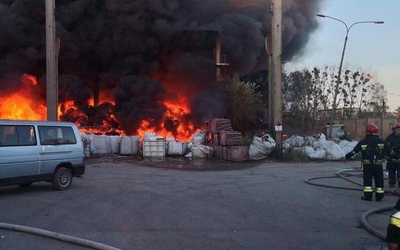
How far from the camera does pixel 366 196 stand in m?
9.59

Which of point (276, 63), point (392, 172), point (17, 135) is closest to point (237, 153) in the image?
point (276, 63)

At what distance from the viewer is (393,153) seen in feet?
35.9

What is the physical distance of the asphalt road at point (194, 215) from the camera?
241 inches

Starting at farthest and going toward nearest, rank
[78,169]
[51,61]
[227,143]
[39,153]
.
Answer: [51,61]
[227,143]
[78,169]
[39,153]

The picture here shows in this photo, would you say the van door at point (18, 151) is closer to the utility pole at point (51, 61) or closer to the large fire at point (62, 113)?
the utility pole at point (51, 61)

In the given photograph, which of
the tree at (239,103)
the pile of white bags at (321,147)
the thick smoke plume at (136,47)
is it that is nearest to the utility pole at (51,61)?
the thick smoke plume at (136,47)

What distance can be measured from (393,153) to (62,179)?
7952mm

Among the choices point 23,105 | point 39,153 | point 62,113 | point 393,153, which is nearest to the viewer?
point 39,153

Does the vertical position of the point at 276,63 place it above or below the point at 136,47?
below

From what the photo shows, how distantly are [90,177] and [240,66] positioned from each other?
72.9ft

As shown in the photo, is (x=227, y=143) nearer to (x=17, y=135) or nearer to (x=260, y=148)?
(x=260, y=148)

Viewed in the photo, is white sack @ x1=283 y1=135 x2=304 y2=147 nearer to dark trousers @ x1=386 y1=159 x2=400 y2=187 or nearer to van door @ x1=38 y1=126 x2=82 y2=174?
dark trousers @ x1=386 y1=159 x2=400 y2=187

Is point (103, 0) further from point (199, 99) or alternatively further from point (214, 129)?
point (214, 129)

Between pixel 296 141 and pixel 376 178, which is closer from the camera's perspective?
pixel 376 178
